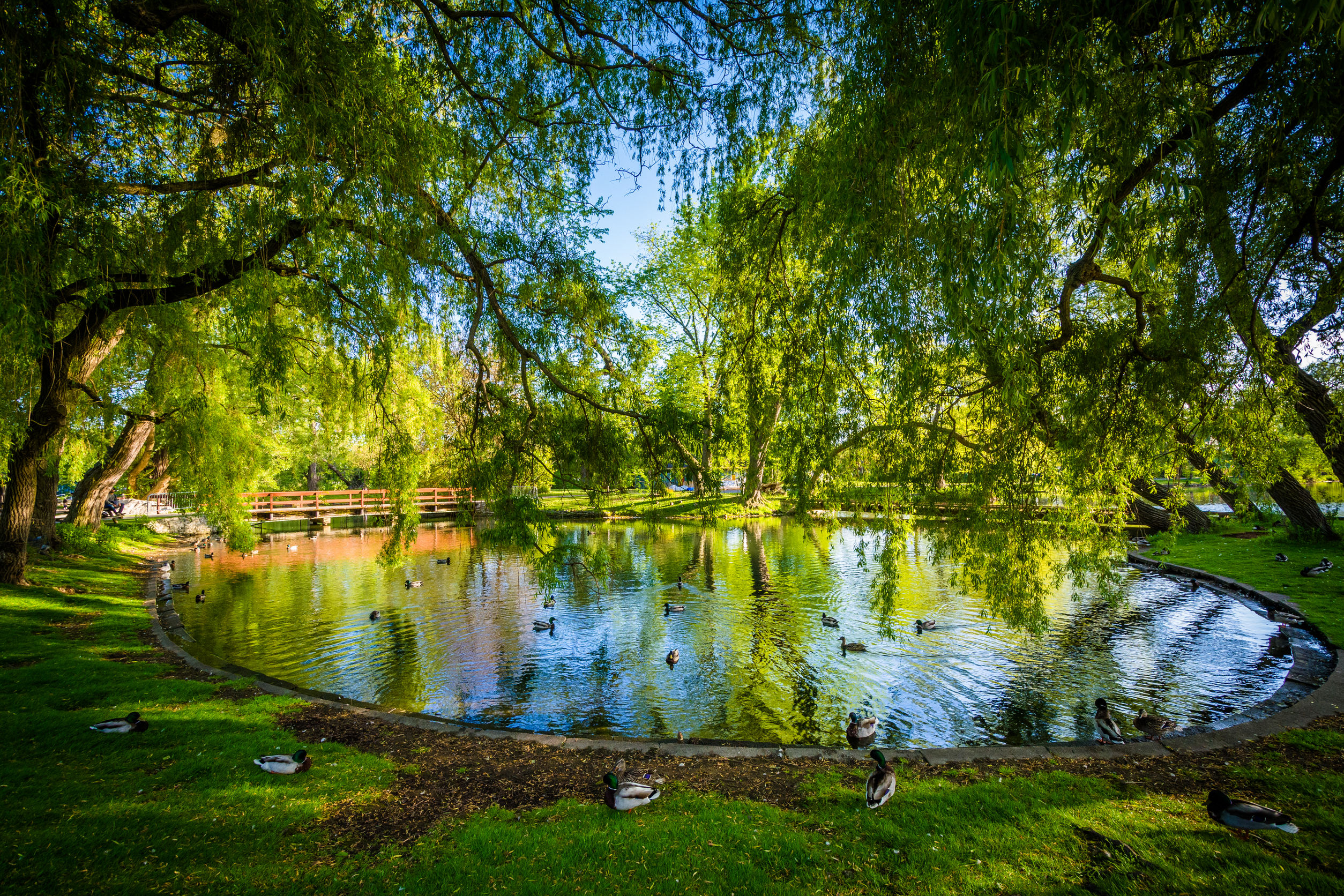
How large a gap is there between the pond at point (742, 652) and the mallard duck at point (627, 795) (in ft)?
6.92

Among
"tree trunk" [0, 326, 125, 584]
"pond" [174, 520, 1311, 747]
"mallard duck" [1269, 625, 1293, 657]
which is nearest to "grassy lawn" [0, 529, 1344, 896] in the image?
"pond" [174, 520, 1311, 747]

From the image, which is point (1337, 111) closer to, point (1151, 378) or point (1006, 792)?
point (1151, 378)

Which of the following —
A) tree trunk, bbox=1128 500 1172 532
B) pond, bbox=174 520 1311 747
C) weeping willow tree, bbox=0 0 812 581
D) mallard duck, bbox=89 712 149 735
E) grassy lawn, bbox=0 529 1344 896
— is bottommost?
pond, bbox=174 520 1311 747

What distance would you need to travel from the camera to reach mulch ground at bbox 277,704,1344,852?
4.37 metres

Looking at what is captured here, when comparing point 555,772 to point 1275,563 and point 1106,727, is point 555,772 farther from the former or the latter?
point 1275,563

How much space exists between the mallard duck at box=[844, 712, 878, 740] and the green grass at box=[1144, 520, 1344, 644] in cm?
752

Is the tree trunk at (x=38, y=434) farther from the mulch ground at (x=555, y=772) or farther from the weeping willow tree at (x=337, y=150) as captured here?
the mulch ground at (x=555, y=772)

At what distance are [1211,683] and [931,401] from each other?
575 centimetres

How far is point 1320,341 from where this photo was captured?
587cm

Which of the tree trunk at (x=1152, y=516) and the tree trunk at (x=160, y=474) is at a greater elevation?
the tree trunk at (x=160, y=474)

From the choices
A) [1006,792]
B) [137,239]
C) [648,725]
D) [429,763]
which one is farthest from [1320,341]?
[137,239]

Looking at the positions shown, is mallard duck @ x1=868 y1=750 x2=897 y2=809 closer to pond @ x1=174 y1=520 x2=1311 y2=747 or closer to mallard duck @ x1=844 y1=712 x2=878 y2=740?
mallard duck @ x1=844 y1=712 x2=878 y2=740

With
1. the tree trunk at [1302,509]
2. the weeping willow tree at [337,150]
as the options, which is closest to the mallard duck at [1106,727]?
the weeping willow tree at [337,150]

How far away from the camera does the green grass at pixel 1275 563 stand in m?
10.2
